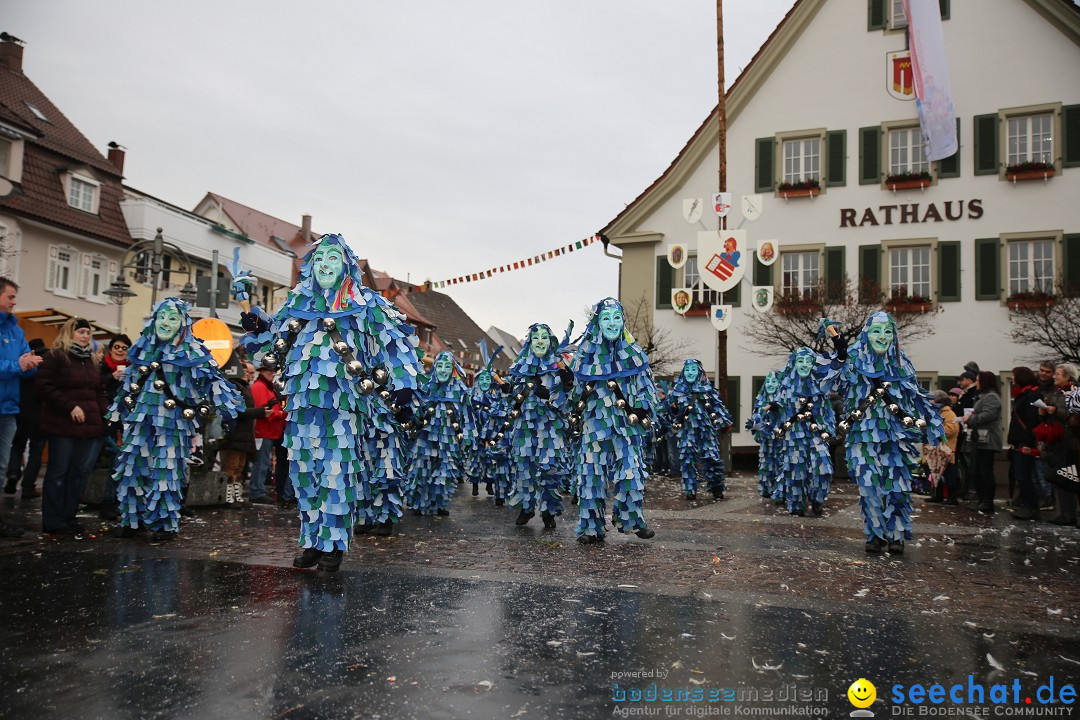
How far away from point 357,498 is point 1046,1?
23414 mm

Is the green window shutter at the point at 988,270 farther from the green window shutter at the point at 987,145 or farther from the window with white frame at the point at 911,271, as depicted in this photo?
the green window shutter at the point at 987,145

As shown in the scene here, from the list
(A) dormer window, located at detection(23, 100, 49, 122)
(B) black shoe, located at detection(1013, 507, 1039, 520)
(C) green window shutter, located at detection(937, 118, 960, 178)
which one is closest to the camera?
(B) black shoe, located at detection(1013, 507, 1039, 520)

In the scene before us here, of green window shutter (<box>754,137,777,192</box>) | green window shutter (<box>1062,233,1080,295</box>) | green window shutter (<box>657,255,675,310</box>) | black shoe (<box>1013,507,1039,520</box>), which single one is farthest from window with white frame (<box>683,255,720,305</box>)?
black shoe (<box>1013,507,1039,520</box>)

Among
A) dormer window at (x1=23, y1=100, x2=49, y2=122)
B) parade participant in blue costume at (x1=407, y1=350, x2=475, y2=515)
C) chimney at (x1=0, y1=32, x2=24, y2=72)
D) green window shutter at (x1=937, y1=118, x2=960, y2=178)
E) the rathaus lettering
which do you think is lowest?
parade participant in blue costume at (x1=407, y1=350, x2=475, y2=515)

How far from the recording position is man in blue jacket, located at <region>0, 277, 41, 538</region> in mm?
7707

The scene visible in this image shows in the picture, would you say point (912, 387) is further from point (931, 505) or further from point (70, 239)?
point (70, 239)

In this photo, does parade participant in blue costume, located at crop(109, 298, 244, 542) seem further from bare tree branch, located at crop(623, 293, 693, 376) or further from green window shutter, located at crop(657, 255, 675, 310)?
green window shutter, located at crop(657, 255, 675, 310)

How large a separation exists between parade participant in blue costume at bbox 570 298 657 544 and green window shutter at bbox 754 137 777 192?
1783 centimetres

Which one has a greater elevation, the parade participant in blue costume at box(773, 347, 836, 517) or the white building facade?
the white building facade

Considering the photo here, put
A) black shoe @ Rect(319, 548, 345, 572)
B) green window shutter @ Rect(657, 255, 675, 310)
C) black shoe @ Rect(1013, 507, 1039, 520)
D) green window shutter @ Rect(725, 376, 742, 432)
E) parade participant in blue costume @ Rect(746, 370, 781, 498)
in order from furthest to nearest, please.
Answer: green window shutter @ Rect(657, 255, 675, 310)
green window shutter @ Rect(725, 376, 742, 432)
parade participant in blue costume @ Rect(746, 370, 781, 498)
black shoe @ Rect(1013, 507, 1039, 520)
black shoe @ Rect(319, 548, 345, 572)

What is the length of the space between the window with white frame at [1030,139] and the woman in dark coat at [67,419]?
22201 millimetres

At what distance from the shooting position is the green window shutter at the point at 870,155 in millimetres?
23766

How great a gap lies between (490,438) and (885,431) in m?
6.76

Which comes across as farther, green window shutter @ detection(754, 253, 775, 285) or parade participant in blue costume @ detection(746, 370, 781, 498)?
green window shutter @ detection(754, 253, 775, 285)
